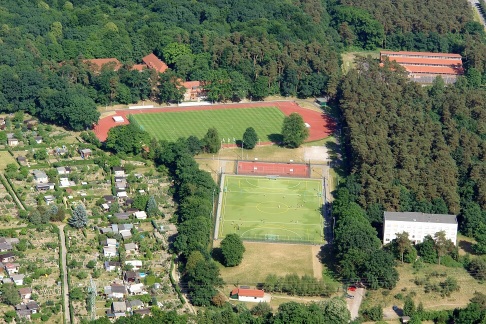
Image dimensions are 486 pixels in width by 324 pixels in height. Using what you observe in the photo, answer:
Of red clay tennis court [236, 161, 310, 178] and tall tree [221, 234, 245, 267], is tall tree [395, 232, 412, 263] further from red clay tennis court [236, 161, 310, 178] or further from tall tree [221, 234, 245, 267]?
red clay tennis court [236, 161, 310, 178]

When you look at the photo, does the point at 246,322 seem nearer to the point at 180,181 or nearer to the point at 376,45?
the point at 180,181

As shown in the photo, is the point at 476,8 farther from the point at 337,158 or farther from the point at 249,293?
the point at 249,293

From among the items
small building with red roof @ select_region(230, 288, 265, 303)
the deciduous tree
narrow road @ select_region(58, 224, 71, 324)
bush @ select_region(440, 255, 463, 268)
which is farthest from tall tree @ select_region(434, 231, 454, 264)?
narrow road @ select_region(58, 224, 71, 324)

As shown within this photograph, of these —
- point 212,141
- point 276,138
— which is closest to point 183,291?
point 212,141

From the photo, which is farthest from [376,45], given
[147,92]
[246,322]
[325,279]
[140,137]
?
[246,322]

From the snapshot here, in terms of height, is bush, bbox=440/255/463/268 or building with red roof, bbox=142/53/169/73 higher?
building with red roof, bbox=142/53/169/73

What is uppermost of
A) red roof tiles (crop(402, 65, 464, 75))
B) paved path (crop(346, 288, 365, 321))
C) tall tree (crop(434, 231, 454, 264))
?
red roof tiles (crop(402, 65, 464, 75))

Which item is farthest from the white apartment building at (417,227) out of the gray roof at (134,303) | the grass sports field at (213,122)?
the grass sports field at (213,122)
